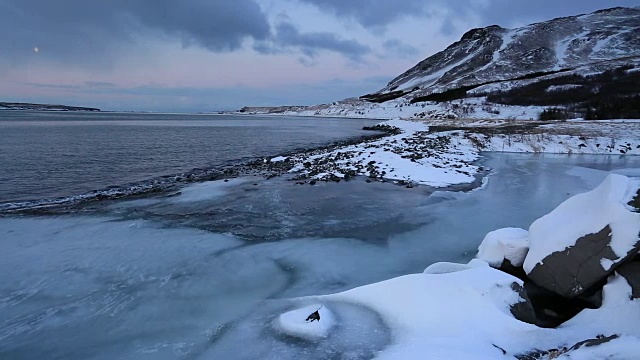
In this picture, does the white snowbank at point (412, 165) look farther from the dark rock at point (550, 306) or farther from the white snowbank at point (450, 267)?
the dark rock at point (550, 306)

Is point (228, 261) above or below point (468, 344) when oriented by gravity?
below

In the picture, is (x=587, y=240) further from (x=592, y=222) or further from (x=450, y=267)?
(x=450, y=267)

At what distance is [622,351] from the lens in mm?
3744

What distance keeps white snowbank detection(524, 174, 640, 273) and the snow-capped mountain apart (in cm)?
11762

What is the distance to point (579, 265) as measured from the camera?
561 centimetres

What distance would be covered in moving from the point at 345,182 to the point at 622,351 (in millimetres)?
13458

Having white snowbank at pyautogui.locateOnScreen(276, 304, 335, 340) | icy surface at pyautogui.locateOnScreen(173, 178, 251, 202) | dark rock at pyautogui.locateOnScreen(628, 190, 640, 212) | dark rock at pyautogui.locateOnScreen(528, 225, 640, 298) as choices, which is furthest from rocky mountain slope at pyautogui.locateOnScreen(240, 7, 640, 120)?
white snowbank at pyautogui.locateOnScreen(276, 304, 335, 340)

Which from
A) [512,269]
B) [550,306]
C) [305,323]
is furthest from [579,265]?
[305,323]

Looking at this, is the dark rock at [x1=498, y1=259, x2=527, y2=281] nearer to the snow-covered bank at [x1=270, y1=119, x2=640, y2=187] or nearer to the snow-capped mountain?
the snow-covered bank at [x1=270, y1=119, x2=640, y2=187]

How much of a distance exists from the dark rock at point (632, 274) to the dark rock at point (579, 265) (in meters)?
0.12

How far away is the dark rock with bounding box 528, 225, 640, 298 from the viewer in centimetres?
534

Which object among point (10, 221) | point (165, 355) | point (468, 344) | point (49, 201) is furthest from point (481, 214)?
point (49, 201)

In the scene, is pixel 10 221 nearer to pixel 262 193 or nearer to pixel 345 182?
pixel 262 193

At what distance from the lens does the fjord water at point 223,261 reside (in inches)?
211
